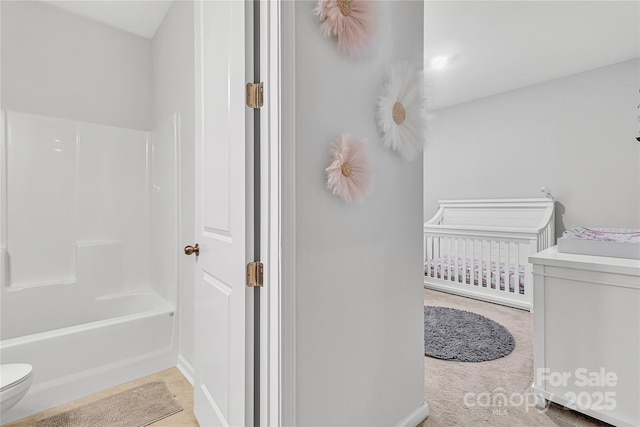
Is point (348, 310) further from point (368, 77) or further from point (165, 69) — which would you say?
point (165, 69)

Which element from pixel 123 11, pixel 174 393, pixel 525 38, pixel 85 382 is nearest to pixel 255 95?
pixel 174 393

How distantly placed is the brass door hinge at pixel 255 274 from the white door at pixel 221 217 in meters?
Result: 0.03

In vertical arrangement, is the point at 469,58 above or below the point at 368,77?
above

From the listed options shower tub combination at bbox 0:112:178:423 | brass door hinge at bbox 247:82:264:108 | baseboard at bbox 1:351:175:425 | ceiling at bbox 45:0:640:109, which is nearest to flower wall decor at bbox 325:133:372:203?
brass door hinge at bbox 247:82:264:108

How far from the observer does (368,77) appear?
1.25 meters

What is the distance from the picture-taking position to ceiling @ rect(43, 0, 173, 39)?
7.46ft

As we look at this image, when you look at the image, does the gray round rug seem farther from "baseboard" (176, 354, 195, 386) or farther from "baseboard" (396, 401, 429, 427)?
"baseboard" (176, 354, 195, 386)

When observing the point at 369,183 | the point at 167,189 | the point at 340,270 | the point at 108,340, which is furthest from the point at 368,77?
the point at 108,340

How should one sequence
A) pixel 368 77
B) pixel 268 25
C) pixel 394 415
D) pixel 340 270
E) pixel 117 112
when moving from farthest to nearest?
pixel 117 112 < pixel 394 415 < pixel 368 77 < pixel 340 270 < pixel 268 25

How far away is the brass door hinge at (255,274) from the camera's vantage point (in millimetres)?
1046

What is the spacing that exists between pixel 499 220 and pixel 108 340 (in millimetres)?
4345

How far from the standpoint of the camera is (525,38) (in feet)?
8.98

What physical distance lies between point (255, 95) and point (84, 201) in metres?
2.19

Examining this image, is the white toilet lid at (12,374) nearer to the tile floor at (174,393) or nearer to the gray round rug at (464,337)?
the tile floor at (174,393)
